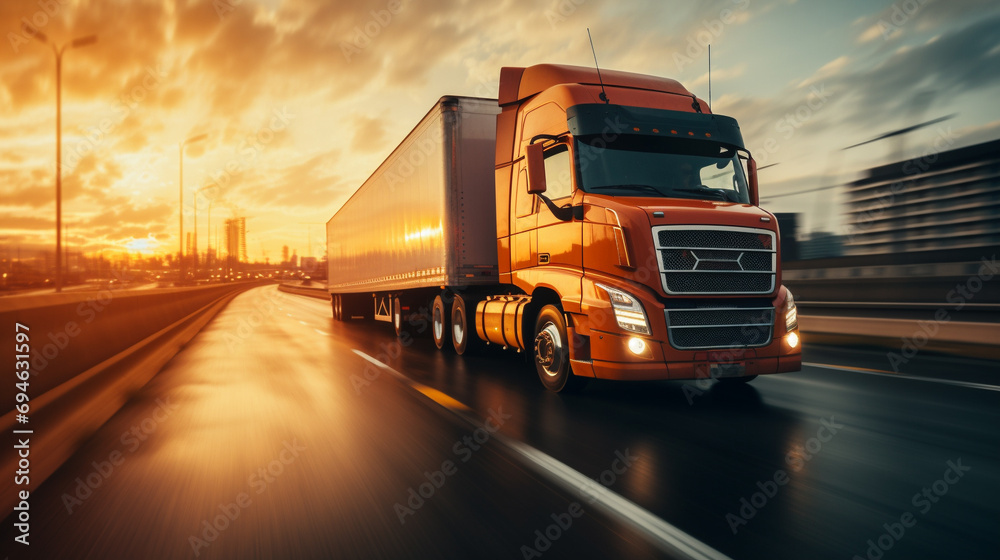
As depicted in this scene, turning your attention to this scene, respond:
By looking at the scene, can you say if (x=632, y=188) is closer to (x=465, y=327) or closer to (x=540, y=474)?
(x=540, y=474)

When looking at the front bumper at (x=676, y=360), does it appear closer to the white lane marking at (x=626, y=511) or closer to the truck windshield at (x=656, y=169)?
the truck windshield at (x=656, y=169)

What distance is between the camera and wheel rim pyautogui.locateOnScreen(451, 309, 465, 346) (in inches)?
500

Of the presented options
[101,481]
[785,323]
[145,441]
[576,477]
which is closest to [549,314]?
[785,323]

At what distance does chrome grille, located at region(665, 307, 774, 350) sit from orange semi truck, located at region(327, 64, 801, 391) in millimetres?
12

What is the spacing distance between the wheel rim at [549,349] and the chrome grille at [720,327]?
154cm

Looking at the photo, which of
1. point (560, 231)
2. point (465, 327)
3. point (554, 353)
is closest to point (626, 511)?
point (554, 353)

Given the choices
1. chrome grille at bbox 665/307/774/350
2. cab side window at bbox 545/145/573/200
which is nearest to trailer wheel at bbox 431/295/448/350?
cab side window at bbox 545/145/573/200

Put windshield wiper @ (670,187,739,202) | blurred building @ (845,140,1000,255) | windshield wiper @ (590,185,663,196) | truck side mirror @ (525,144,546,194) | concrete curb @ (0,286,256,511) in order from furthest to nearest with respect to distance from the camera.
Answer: blurred building @ (845,140,1000,255)
truck side mirror @ (525,144,546,194)
windshield wiper @ (670,187,739,202)
windshield wiper @ (590,185,663,196)
concrete curb @ (0,286,256,511)

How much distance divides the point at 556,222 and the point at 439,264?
434cm

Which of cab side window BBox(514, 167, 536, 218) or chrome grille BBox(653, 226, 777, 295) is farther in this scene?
cab side window BBox(514, 167, 536, 218)

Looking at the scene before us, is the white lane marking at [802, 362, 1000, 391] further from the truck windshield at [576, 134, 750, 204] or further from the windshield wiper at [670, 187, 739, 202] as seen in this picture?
the windshield wiper at [670, 187, 739, 202]

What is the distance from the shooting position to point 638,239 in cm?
707

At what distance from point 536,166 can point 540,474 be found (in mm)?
4170

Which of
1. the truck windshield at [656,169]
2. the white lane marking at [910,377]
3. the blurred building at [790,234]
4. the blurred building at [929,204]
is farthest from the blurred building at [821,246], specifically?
the truck windshield at [656,169]
